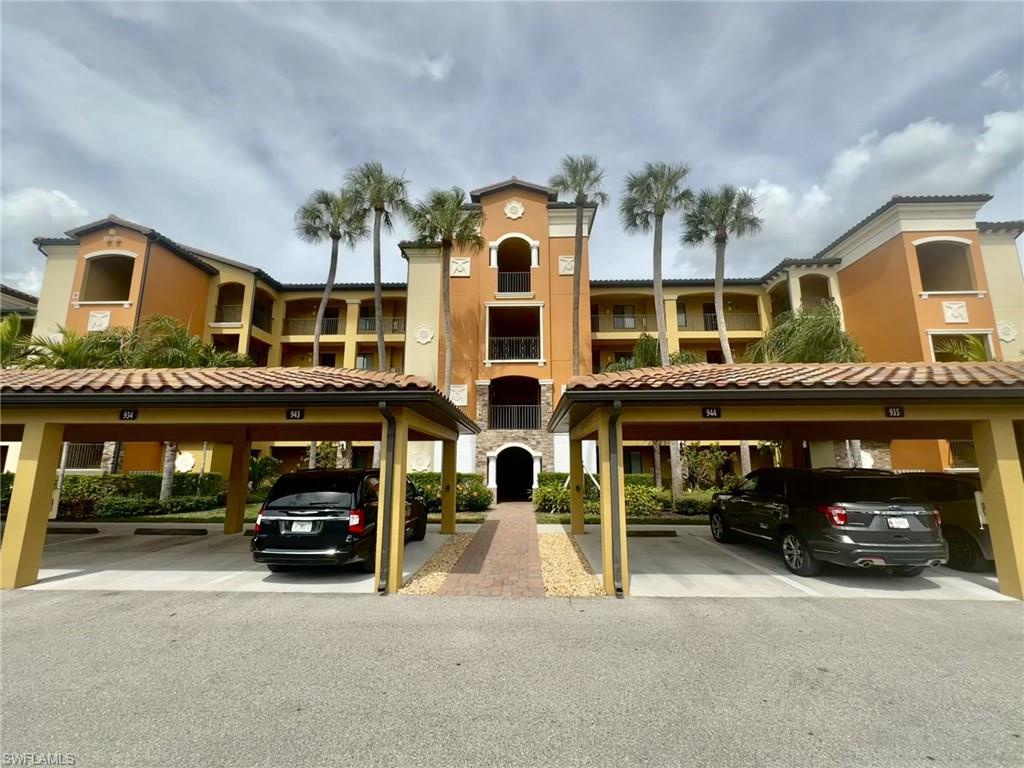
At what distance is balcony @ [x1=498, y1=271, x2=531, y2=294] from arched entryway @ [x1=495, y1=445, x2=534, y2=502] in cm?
812

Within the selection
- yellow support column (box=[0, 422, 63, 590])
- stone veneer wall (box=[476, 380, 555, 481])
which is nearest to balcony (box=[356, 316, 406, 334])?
stone veneer wall (box=[476, 380, 555, 481])

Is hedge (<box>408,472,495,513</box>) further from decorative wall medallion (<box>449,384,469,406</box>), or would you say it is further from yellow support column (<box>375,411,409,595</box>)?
yellow support column (<box>375,411,409,595</box>)

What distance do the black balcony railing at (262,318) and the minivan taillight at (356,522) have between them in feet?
79.1

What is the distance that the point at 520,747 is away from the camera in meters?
3.07

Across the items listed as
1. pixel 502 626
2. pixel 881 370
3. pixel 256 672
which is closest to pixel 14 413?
pixel 256 672

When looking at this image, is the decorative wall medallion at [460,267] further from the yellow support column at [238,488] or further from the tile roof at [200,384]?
the tile roof at [200,384]

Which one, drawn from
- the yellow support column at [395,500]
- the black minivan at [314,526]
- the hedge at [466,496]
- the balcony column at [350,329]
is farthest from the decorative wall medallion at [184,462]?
the yellow support column at [395,500]

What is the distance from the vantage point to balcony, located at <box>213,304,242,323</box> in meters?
26.9

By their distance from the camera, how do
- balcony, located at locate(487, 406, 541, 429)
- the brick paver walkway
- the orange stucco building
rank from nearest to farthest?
the brick paver walkway
the orange stucco building
balcony, located at locate(487, 406, 541, 429)

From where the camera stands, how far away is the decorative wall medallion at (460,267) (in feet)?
76.7

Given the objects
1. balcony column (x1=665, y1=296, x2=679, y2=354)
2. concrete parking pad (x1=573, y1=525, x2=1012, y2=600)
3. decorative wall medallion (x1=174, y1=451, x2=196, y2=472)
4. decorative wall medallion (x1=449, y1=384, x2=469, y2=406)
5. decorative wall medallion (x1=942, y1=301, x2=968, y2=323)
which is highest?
balcony column (x1=665, y1=296, x2=679, y2=354)

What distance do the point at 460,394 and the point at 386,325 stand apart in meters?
9.43

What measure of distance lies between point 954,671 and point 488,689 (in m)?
4.26
